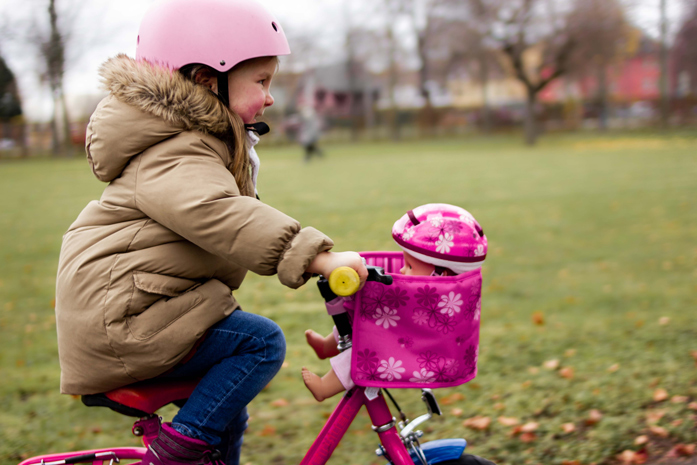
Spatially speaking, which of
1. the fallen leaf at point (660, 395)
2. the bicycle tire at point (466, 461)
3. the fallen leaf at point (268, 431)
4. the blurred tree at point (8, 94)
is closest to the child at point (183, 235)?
the bicycle tire at point (466, 461)

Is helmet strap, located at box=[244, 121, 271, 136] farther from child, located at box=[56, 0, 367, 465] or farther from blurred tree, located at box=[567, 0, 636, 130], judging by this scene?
blurred tree, located at box=[567, 0, 636, 130]

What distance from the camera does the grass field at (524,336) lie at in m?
3.54

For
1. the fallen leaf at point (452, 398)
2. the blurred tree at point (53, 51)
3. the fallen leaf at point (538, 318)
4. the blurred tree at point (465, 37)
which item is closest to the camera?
the fallen leaf at point (452, 398)

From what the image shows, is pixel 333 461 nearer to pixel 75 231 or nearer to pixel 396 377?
pixel 396 377

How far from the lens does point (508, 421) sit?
3.64 m

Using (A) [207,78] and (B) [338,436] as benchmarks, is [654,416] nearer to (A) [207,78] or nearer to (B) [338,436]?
(B) [338,436]

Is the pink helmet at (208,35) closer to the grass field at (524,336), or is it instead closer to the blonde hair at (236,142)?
the blonde hair at (236,142)

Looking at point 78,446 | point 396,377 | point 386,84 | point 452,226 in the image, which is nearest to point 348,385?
point 396,377

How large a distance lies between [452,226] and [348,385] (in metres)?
0.58

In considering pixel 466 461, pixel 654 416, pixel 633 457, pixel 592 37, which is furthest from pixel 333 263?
pixel 592 37

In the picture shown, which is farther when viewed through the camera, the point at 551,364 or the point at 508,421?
the point at 551,364

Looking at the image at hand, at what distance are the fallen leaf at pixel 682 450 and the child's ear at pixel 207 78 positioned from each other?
9.01 feet

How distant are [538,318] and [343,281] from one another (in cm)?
424

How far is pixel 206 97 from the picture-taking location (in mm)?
1902
